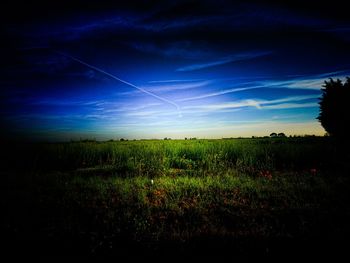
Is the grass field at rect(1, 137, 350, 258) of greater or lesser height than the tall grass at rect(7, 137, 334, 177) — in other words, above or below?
below

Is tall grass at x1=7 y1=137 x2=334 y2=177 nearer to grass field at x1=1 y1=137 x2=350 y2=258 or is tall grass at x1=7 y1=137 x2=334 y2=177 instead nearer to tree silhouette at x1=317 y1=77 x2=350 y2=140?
grass field at x1=1 y1=137 x2=350 y2=258

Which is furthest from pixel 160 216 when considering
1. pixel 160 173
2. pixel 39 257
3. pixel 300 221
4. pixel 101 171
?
pixel 101 171

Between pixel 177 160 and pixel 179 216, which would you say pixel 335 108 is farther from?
pixel 179 216

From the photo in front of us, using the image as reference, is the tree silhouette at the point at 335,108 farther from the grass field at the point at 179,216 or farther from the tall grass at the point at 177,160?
the grass field at the point at 179,216

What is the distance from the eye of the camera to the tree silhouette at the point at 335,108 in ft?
70.9

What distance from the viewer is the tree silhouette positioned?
21.6m

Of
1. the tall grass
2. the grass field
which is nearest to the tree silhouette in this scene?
the tall grass

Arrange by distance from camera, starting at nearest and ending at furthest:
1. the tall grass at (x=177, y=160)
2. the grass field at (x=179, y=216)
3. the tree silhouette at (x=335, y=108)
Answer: the grass field at (x=179, y=216), the tall grass at (x=177, y=160), the tree silhouette at (x=335, y=108)

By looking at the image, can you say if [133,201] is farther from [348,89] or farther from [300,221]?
[348,89]

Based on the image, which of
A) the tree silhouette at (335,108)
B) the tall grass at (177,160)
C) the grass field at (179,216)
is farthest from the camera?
the tree silhouette at (335,108)

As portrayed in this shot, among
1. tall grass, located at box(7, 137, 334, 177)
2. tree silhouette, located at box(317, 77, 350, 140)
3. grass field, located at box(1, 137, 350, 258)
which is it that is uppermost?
tree silhouette, located at box(317, 77, 350, 140)

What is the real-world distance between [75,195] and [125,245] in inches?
141

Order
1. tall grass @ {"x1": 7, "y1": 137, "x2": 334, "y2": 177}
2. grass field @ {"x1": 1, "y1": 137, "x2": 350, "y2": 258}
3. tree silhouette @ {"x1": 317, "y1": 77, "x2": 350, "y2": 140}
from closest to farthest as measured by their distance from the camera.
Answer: grass field @ {"x1": 1, "y1": 137, "x2": 350, "y2": 258}, tall grass @ {"x1": 7, "y1": 137, "x2": 334, "y2": 177}, tree silhouette @ {"x1": 317, "y1": 77, "x2": 350, "y2": 140}

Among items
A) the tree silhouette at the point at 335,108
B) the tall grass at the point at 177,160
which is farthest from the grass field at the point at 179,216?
the tree silhouette at the point at 335,108
